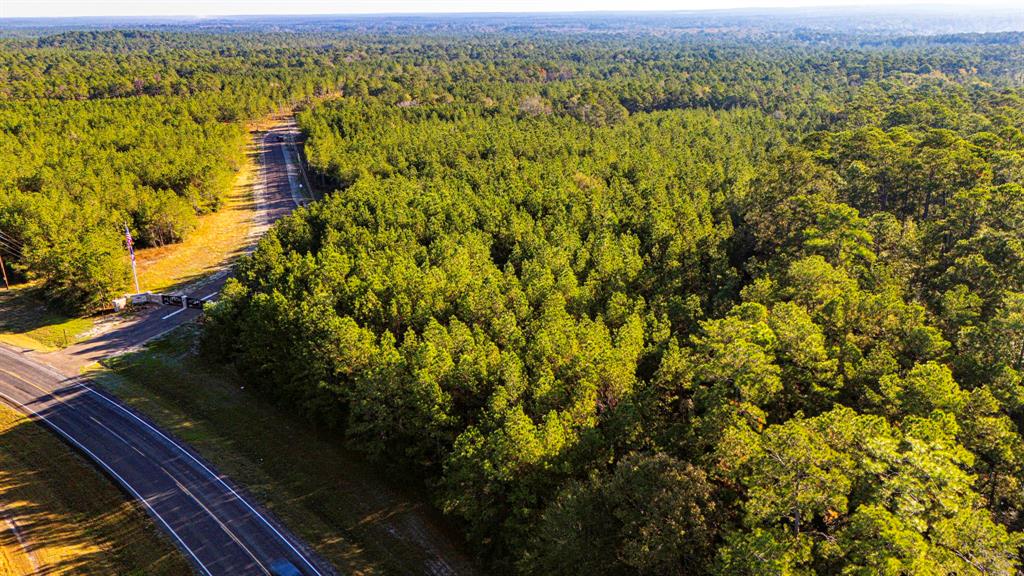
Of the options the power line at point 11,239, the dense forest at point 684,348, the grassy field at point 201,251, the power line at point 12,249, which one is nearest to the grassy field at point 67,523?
the dense forest at point 684,348

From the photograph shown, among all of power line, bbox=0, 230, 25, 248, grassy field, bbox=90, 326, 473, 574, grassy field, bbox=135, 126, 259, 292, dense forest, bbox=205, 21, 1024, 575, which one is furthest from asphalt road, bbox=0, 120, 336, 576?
power line, bbox=0, 230, 25, 248

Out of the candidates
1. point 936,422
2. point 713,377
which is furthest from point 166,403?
point 936,422

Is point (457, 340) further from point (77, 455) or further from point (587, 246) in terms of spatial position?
point (77, 455)

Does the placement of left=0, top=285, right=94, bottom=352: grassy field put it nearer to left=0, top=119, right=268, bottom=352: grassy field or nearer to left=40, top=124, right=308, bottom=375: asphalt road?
left=0, top=119, right=268, bottom=352: grassy field

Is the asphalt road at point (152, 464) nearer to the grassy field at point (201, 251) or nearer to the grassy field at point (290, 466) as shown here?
the grassy field at point (290, 466)

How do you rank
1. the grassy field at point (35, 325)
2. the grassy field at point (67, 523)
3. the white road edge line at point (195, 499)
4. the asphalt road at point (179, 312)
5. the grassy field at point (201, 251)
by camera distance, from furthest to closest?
the grassy field at point (201, 251) → the grassy field at point (35, 325) → the asphalt road at point (179, 312) → the white road edge line at point (195, 499) → the grassy field at point (67, 523)
